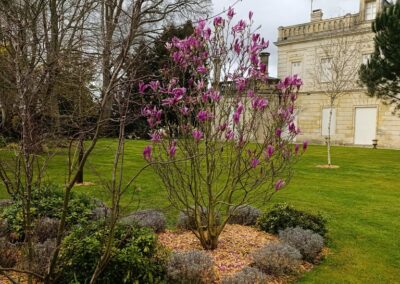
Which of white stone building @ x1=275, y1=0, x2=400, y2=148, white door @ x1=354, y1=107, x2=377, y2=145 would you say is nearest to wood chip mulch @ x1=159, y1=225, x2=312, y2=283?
white stone building @ x1=275, y1=0, x2=400, y2=148

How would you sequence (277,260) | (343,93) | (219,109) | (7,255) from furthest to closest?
(343,93) < (219,109) < (277,260) < (7,255)

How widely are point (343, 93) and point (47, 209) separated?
951 inches

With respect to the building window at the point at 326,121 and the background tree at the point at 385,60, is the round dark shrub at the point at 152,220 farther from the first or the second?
the building window at the point at 326,121

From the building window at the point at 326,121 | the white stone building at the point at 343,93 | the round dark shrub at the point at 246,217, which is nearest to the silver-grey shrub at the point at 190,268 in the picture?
the round dark shrub at the point at 246,217

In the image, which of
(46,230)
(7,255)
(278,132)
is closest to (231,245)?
(278,132)

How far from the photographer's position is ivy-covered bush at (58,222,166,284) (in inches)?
132

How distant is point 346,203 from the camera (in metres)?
8.27

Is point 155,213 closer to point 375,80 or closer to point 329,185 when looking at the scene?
point 329,185

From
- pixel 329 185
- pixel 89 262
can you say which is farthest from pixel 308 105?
pixel 89 262

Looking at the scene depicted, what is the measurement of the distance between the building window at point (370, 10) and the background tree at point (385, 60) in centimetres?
1186

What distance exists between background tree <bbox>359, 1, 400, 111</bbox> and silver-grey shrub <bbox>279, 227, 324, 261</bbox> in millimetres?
12036

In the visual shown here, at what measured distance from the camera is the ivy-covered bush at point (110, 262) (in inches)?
132

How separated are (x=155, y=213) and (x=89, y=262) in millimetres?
2159

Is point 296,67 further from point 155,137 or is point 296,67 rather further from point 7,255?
point 7,255
